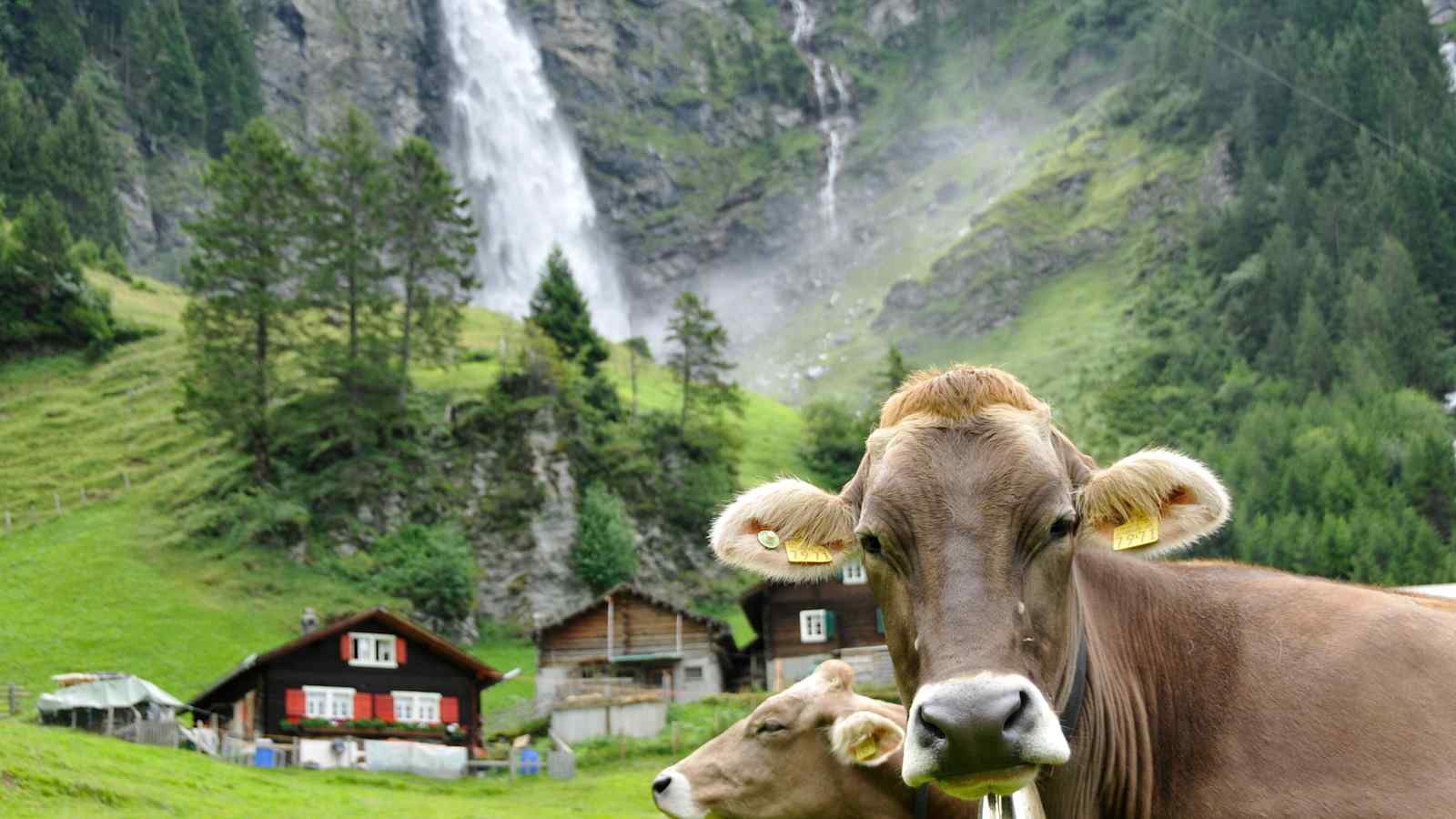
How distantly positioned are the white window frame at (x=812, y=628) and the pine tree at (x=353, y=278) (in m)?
23.6

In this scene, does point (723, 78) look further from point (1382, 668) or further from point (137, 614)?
point (1382, 668)

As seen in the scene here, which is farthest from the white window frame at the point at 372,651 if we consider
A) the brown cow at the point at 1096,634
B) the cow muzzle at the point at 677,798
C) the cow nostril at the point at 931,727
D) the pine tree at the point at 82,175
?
the pine tree at the point at 82,175

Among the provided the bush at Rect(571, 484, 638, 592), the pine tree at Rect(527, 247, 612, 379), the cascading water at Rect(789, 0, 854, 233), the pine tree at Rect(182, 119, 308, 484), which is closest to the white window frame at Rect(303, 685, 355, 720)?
the pine tree at Rect(182, 119, 308, 484)

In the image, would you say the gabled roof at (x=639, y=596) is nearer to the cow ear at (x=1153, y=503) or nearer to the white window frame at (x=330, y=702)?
the white window frame at (x=330, y=702)

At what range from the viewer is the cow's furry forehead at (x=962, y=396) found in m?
4.19

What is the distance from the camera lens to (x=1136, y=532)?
4.25 meters

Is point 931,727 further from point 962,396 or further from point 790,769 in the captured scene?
point 790,769

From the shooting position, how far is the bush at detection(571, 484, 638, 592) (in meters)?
57.8

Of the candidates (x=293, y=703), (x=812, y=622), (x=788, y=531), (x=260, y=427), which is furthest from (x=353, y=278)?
(x=788, y=531)

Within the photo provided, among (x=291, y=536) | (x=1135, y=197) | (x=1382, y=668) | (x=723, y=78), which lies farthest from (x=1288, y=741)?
(x=723, y=78)

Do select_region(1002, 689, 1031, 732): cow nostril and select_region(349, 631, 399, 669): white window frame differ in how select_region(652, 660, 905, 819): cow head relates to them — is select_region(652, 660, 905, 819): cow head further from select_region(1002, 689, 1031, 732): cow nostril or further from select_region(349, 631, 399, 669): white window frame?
select_region(349, 631, 399, 669): white window frame

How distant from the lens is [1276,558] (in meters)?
55.8

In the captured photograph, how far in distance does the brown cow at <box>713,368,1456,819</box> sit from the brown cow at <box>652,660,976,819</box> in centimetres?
281

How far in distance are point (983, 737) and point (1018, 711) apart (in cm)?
13
